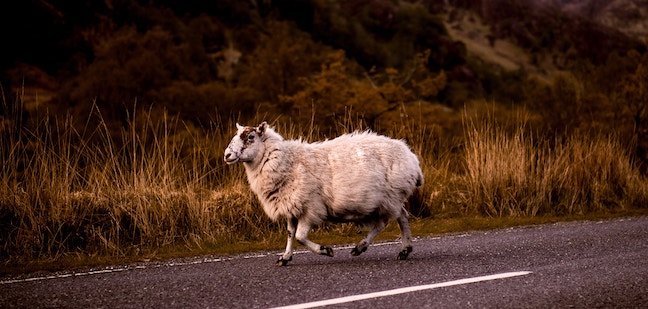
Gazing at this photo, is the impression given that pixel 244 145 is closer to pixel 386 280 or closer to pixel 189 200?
pixel 386 280

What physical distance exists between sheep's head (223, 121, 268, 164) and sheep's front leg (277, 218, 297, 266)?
0.86 metres

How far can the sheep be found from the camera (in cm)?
830

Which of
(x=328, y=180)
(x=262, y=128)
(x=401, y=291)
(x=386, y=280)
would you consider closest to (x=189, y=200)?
(x=262, y=128)

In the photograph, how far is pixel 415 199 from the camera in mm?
13836

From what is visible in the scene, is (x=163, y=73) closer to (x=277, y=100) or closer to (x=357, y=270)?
(x=277, y=100)

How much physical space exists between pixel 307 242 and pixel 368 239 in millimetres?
731

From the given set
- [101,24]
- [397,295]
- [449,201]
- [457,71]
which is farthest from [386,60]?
[397,295]

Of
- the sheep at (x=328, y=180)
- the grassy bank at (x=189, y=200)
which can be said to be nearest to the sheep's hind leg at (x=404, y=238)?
the sheep at (x=328, y=180)

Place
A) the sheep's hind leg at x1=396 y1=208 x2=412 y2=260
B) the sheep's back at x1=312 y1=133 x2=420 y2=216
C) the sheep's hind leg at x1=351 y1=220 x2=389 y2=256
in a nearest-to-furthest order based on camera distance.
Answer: the sheep's hind leg at x1=351 y1=220 x2=389 y2=256
the sheep's back at x1=312 y1=133 x2=420 y2=216
the sheep's hind leg at x1=396 y1=208 x2=412 y2=260

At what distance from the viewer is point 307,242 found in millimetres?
7988

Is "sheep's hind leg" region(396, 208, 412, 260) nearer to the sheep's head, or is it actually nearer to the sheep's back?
the sheep's back

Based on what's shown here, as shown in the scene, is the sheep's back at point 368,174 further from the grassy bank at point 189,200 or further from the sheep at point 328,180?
the grassy bank at point 189,200

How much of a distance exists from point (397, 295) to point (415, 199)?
773 cm

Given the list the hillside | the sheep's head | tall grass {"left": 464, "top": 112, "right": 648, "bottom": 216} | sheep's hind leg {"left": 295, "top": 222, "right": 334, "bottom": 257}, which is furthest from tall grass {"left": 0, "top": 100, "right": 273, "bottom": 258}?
the hillside
